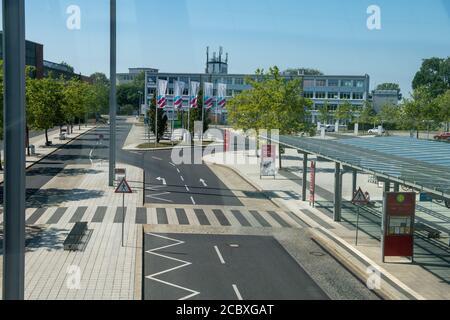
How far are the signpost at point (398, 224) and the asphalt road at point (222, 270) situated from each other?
274 centimetres

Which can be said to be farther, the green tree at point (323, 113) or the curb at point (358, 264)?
the green tree at point (323, 113)

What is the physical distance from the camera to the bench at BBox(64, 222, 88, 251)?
1416 centimetres

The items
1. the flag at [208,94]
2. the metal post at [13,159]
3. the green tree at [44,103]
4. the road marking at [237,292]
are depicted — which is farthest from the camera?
the flag at [208,94]

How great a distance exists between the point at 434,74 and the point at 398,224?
86399 millimetres

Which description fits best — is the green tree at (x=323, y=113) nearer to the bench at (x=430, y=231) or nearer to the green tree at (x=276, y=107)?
the green tree at (x=276, y=107)

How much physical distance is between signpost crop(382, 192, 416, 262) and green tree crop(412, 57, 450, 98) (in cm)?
8101

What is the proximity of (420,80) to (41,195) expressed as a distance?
278ft

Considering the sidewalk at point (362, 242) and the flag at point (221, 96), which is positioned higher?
the flag at point (221, 96)

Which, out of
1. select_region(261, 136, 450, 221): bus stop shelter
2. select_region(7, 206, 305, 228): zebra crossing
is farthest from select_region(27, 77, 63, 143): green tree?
select_region(261, 136, 450, 221): bus stop shelter

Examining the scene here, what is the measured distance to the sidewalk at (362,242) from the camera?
40.8ft

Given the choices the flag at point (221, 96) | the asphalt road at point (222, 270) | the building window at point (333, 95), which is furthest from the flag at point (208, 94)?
the building window at point (333, 95)
